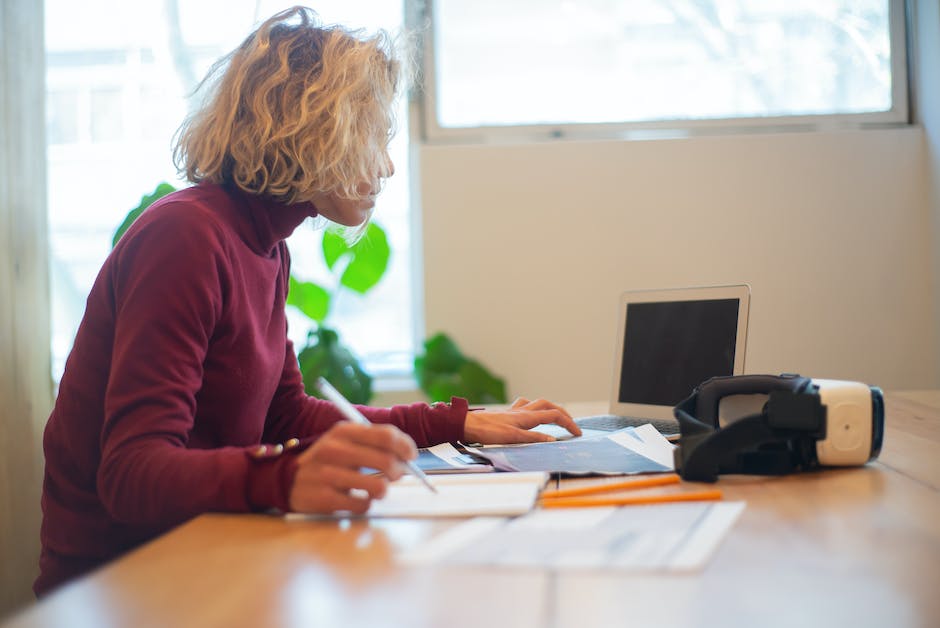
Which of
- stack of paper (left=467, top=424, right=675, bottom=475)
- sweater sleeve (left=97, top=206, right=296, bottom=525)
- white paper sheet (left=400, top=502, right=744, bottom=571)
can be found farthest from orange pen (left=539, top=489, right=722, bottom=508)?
sweater sleeve (left=97, top=206, right=296, bottom=525)

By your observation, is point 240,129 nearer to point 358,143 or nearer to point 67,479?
point 358,143

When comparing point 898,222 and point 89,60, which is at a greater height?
point 89,60

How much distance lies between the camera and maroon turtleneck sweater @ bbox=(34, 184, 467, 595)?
825mm

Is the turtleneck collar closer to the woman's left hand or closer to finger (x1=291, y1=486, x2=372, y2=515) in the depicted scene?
the woman's left hand

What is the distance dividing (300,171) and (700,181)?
2.00 m

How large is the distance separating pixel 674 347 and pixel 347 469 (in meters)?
1.01

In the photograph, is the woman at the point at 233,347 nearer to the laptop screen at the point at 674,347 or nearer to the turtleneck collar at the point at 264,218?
the turtleneck collar at the point at 264,218

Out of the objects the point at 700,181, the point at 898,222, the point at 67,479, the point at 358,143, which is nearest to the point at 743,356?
the point at 358,143

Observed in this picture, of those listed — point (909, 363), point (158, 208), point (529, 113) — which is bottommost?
point (909, 363)

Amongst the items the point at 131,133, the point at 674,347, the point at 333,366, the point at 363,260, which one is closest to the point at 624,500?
the point at 674,347

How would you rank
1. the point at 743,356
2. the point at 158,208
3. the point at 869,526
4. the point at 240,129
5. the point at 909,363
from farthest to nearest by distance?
1. the point at 909,363
2. the point at 743,356
3. the point at 240,129
4. the point at 158,208
5. the point at 869,526

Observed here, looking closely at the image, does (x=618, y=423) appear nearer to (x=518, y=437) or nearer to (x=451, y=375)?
(x=518, y=437)

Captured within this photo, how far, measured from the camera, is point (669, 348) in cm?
167

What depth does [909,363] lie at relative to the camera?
2.88m
